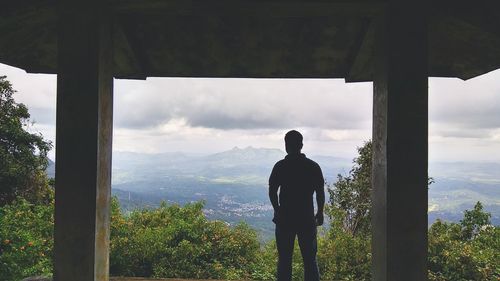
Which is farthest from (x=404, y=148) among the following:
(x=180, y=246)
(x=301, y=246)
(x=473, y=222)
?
(x=473, y=222)

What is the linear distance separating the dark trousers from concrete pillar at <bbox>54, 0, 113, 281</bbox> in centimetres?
187

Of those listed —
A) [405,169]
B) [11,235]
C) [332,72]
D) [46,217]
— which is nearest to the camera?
[405,169]

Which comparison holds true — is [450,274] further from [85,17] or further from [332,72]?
[85,17]

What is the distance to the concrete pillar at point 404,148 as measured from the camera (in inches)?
140

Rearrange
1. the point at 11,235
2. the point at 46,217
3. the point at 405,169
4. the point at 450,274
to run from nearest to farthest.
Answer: the point at 405,169, the point at 11,235, the point at 450,274, the point at 46,217

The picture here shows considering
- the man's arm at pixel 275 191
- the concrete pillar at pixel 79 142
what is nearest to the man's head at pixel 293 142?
the man's arm at pixel 275 191

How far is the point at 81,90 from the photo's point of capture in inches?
147

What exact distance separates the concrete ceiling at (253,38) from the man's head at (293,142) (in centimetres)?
128

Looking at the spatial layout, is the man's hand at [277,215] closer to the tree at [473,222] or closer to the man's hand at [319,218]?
the man's hand at [319,218]

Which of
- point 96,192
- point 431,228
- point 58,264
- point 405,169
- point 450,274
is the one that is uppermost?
point 405,169

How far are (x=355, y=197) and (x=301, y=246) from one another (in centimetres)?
829

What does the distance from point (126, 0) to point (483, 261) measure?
898 cm

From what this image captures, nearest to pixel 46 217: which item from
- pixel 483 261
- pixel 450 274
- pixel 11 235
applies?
pixel 11 235

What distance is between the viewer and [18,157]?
13.9 meters
